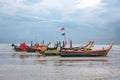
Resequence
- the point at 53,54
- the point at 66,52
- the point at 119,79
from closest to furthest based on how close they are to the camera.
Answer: the point at 119,79 < the point at 66,52 < the point at 53,54

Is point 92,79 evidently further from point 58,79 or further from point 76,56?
point 76,56

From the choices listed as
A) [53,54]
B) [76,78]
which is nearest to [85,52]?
[53,54]

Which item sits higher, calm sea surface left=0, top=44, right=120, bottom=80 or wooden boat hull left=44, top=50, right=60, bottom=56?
wooden boat hull left=44, top=50, right=60, bottom=56

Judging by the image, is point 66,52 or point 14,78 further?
point 66,52

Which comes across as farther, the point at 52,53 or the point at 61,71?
the point at 52,53

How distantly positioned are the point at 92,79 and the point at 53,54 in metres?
32.6

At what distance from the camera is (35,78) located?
21.5 metres

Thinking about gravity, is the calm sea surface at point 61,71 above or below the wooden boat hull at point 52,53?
below

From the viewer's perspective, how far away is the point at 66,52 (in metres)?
48.8

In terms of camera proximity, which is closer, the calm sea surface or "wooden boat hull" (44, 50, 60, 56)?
the calm sea surface

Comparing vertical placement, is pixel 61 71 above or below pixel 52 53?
below

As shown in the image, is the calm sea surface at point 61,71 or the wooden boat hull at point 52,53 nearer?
the calm sea surface at point 61,71

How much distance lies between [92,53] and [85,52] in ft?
3.68

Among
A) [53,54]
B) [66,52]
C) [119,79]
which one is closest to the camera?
[119,79]
